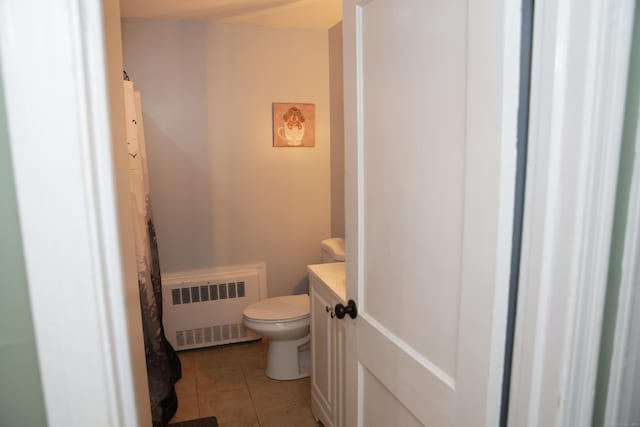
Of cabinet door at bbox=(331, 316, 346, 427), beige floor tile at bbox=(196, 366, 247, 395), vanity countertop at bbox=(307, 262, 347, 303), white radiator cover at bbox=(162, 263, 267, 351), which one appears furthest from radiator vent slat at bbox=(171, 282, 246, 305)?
cabinet door at bbox=(331, 316, 346, 427)

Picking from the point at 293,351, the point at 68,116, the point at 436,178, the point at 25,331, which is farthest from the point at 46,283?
the point at 293,351

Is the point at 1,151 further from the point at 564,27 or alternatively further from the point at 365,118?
the point at 365,118

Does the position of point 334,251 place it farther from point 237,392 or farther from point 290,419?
point 237,392

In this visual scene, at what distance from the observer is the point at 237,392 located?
2.51m

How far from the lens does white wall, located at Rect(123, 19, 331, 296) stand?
2.79 meters

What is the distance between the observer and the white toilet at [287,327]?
2436 millimetres

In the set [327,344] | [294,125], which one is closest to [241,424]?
[327,344]

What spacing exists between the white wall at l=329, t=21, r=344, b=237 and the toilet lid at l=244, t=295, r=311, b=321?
Answer: 2.14 ft

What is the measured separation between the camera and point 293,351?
8.61 feet

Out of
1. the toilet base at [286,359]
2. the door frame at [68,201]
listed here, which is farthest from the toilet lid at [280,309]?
the door frame at [68,201]

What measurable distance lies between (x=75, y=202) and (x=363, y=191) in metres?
0.94

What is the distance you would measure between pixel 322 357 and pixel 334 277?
17.0 inches

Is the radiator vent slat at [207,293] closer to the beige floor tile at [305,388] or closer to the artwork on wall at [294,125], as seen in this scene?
the beige floor tile at [305,388]

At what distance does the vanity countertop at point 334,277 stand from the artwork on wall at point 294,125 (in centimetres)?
120
